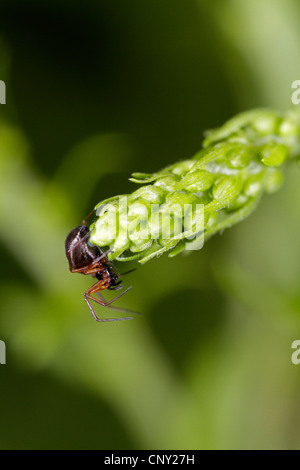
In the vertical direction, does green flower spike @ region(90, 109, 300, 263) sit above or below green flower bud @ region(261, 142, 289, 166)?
below

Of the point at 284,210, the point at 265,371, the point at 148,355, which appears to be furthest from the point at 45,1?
the point at 265,371

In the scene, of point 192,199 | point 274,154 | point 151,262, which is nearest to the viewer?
point 192,199

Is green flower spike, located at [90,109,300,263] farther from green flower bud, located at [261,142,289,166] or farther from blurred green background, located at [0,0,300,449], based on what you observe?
blurred green background, located at [0,0,300,449]

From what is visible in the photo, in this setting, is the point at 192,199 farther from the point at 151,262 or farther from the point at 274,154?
the point at 151,262

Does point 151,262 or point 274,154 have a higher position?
point 274,154

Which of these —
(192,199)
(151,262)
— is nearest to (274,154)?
(192,199)

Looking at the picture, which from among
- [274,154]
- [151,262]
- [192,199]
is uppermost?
[274,154]

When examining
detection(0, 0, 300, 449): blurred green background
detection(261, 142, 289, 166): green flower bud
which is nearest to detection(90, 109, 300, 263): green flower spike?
Result: detection(261, 142, 289, 166): green flower bud

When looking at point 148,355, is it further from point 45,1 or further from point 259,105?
point 45,1
